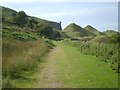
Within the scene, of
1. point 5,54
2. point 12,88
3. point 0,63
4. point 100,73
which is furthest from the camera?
point 5,54

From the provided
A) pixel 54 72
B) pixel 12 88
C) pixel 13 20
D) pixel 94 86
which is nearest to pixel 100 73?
pixel 54 72

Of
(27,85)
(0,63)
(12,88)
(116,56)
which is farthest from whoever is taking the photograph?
(116,56)

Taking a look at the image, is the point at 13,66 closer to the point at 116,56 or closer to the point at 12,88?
the point at 12,88

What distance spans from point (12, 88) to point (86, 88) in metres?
3.29

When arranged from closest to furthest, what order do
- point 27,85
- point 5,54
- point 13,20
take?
point 27,85
point 5,54
point 13,20

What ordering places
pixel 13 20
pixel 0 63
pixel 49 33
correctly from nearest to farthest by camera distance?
pixel 0 63, pixel 49 33, pixel 13 20

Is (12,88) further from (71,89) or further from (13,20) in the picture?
(13,20)

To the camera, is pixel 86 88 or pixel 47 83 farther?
pixel 47 83

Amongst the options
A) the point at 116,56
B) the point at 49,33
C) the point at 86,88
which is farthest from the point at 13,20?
the point at 86,88

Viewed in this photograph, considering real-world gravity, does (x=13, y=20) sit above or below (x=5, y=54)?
above

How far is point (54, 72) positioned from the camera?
63.6 feet

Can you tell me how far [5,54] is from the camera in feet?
65.6

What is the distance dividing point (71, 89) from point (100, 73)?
5.27m

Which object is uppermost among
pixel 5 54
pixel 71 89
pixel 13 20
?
pixel 13 20
